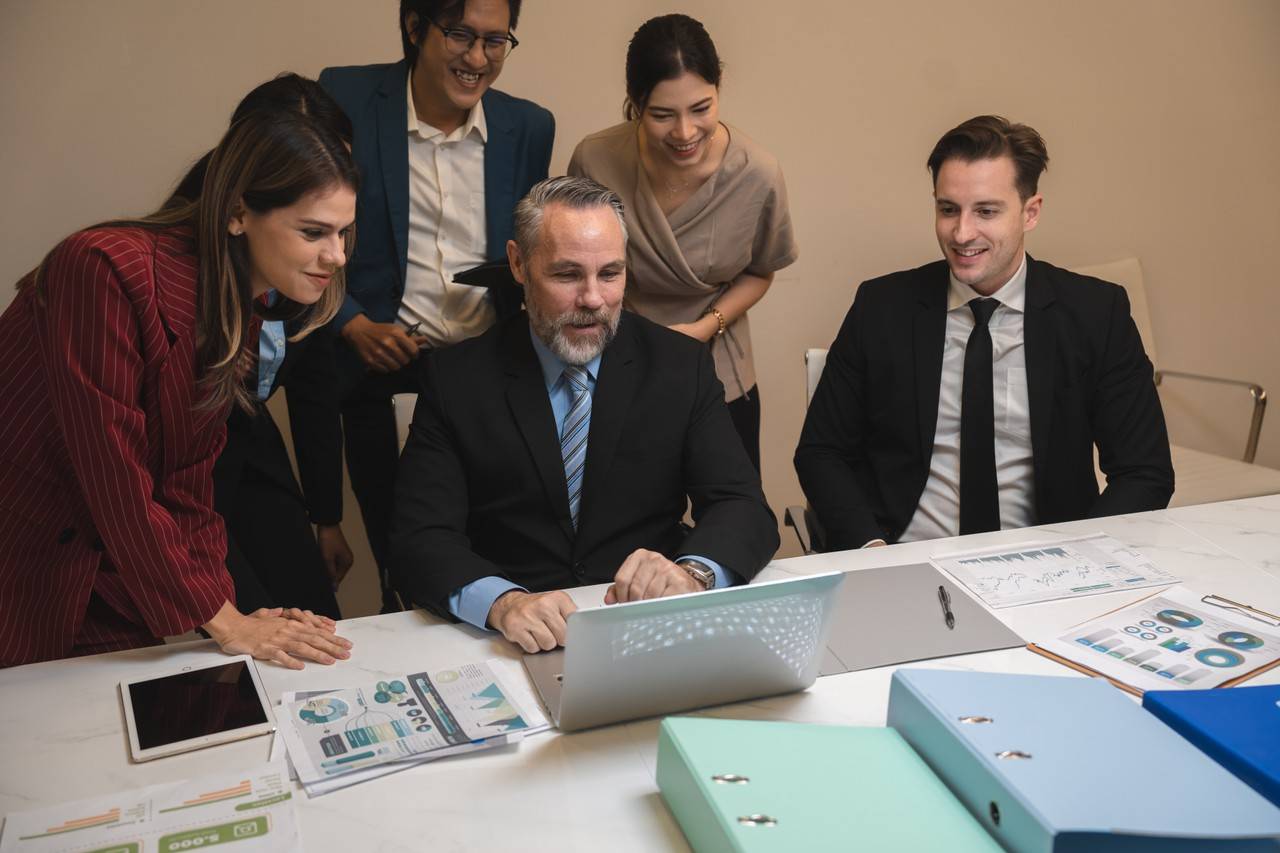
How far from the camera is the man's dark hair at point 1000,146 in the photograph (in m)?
2.65

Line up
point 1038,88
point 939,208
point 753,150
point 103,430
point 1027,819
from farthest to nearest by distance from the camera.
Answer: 1. point 1038,88
2. point 753,150
3. point 939,208
4. point 103,430
5. point 1027,819

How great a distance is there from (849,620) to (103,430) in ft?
3.92

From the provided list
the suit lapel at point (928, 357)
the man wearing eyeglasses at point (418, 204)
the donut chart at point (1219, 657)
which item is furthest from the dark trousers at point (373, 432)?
the donut chart at point (1219, 657)

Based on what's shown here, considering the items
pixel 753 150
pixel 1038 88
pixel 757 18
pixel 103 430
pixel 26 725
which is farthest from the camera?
pixel 1038 88

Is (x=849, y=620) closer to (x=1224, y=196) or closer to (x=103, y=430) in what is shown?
(x=103, y=430)

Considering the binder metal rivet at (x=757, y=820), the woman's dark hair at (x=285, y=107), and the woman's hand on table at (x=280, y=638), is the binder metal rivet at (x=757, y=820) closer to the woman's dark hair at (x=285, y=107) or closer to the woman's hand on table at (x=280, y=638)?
the woman's hand on table at (x=280, y=638)

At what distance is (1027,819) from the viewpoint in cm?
117

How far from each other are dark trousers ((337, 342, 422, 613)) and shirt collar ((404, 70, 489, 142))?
54cm

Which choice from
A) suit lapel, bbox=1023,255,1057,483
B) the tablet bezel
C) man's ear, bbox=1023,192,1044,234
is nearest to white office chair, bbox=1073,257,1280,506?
suit lapel, bbox=1023,255,1057,483

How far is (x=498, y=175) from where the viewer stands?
2.78 meters

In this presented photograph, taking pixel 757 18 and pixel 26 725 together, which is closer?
pixel 26 725

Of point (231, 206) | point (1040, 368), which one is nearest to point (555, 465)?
point (231, 206)

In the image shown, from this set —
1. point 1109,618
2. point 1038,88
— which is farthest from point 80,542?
point 1038,88

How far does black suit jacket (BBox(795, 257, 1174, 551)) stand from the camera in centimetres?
265
